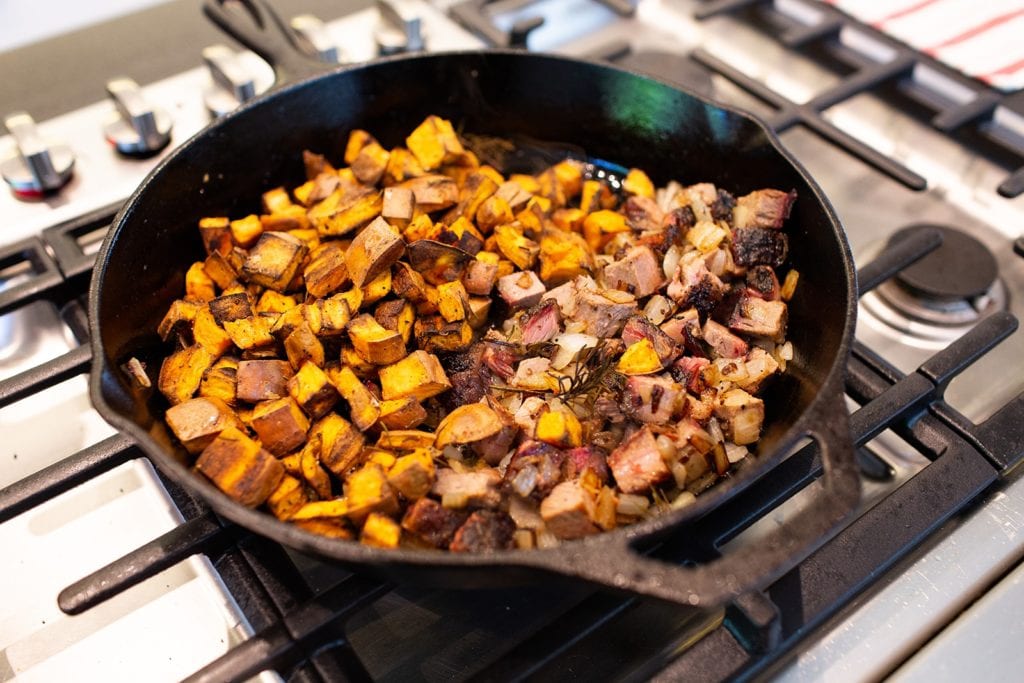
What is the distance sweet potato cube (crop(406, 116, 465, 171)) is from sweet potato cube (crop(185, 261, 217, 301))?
0.35 metres

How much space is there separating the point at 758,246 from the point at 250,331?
672mm

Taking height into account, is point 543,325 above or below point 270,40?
below

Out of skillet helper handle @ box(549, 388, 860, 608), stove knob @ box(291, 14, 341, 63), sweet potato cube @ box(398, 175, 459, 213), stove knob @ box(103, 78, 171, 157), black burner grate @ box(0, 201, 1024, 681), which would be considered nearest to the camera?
skillet helper handle @ box(549, 388, 860, 608)

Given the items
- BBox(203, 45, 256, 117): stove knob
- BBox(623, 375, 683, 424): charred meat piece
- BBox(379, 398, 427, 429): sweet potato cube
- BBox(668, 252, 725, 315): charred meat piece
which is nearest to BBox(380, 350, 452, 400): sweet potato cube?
BBox(379, 398, 427, 429): sweet potato cube

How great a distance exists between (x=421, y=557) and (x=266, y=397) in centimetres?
38

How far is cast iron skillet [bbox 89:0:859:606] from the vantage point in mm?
693

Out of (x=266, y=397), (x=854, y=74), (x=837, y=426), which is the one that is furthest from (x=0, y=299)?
(x=854, y=74)

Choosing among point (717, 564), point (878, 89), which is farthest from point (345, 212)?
point (878, 89)

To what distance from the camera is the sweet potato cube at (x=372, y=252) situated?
3.39ft

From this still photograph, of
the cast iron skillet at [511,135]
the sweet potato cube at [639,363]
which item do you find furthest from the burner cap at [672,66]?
the sweet potato cube at [639,363]

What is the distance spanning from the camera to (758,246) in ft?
3.65

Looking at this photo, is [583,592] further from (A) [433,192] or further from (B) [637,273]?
(A) [433,192]

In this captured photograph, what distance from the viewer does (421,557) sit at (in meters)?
0.69

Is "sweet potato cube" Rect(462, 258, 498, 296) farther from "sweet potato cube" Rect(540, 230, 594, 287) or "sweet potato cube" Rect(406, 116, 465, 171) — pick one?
"sweet potato cube" Rect(406, 116, 465, 171)
